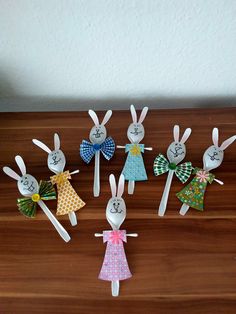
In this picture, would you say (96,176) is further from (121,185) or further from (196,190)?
(196,190)

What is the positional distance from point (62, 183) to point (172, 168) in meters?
0.22

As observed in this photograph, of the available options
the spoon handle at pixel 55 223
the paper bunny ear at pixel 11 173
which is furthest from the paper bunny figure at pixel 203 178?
the paper bunny ear at pixel 11 173

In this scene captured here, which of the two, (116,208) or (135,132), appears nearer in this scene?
(116,208)

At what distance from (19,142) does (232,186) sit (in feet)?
1.49

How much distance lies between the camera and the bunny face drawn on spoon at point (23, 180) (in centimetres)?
58

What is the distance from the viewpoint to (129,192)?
0.59m

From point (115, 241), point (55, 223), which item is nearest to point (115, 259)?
point (115, 241)

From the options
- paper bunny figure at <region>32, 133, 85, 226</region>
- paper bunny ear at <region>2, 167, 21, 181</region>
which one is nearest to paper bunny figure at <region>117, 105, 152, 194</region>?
paper bunny figure at <region>32, 133, 85, 226</region>

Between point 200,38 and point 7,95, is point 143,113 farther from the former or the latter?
point 7,95

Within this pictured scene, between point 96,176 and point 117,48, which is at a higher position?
point 117,48

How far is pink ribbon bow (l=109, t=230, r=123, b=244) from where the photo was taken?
1.70 ft

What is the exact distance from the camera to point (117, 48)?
63cm

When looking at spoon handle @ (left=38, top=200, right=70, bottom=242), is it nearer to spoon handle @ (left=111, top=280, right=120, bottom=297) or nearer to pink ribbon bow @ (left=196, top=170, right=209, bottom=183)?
spoon handle @ (left=111, top=280, right=120, bottom=297)

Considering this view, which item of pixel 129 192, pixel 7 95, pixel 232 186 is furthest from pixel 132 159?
pixel 7 95
